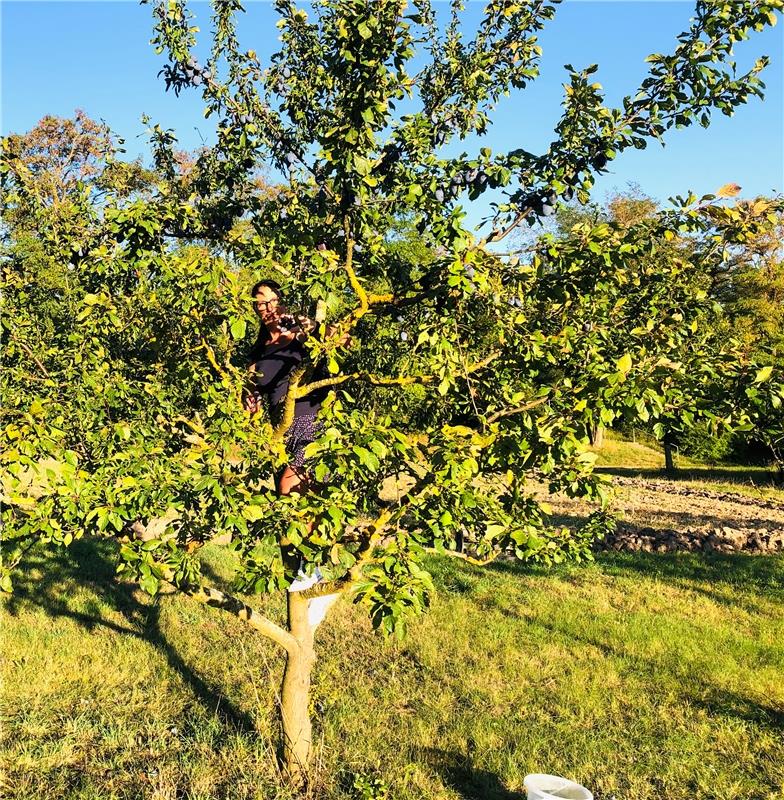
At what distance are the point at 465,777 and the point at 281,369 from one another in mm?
3218

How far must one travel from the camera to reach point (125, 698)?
6.29 metres

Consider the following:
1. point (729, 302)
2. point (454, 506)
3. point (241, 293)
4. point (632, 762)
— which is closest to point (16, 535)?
point (241, 293)

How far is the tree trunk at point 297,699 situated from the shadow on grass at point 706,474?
23.4 meters

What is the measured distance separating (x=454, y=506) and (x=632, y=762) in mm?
2903

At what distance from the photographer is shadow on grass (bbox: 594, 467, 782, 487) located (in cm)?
2702

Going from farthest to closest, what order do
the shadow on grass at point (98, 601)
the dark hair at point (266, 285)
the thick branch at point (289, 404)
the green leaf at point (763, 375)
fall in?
the shadow on grass at point (98, 601), the dark hair at point (266, 285), the thick branch at point (289, 404), the green leaf at point (763, 375)

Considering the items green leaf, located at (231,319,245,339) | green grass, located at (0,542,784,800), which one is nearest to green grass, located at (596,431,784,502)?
green grass, located at (0,542,784,800)

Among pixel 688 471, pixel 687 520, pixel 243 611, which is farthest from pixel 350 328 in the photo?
pixel 688 471

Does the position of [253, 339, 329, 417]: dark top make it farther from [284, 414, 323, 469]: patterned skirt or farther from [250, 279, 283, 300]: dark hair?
[250, 279, 283, 300]: dark hair

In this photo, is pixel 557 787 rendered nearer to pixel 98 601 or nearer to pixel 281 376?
pixel 281 376

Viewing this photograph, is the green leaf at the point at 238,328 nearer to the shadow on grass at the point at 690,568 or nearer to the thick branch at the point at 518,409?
the thick branch at the point at 518,409

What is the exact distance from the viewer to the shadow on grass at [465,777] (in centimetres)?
485

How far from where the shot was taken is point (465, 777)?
16.6ft

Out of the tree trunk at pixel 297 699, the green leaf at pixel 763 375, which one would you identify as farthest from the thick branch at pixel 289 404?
the green leaf at pixel 763 375
